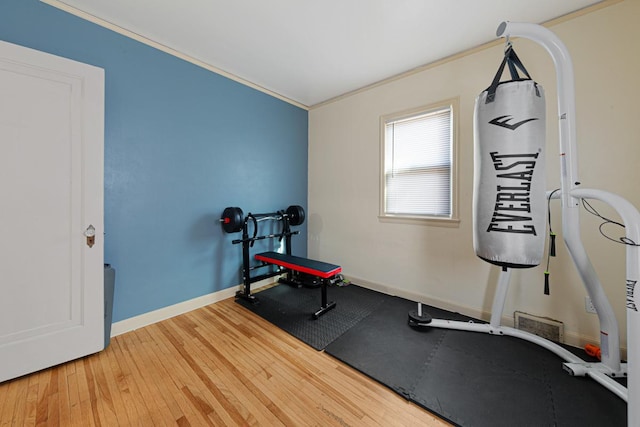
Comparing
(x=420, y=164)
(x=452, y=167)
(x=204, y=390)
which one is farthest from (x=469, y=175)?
(x=204, y=390)

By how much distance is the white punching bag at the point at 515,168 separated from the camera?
1.62 meters

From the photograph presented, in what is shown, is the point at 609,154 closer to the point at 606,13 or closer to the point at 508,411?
the point at 606,13

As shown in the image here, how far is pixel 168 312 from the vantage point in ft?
8.29

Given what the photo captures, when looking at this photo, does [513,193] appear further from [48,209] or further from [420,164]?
[48,209]

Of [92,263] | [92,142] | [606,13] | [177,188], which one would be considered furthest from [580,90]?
[92,263]

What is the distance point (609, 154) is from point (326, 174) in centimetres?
297

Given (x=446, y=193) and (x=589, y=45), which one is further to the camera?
(x=446, y=193)

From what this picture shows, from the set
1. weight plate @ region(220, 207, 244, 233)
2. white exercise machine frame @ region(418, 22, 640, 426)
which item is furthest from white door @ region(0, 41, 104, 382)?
white exercise machine frame @ region(418, 22, 640, 426)

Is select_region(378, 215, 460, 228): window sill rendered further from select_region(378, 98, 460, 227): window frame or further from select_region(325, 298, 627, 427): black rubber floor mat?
select_region(325, 298, 627, 427): black rubber floor mat

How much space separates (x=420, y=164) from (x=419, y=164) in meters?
0.01

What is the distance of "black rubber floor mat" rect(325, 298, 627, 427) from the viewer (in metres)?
1.39

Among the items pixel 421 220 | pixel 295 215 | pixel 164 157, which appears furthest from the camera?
pixel 295 215

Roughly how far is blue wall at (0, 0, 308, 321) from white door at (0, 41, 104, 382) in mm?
275

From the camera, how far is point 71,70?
1812mm
